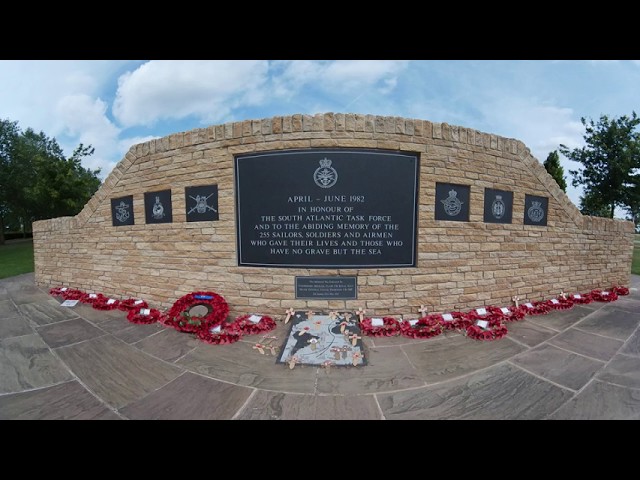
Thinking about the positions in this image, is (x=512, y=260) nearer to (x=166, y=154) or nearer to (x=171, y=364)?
(x=171, y=364)

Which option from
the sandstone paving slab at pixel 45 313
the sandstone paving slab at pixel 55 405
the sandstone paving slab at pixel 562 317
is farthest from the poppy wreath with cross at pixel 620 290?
the sandstone paving slab at pixel 45 313

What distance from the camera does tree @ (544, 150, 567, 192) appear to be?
42.0 feet

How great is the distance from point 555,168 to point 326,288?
16.2 meters

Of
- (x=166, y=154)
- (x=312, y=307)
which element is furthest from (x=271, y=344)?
(x=166, y=154)

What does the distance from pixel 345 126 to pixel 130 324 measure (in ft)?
16.2

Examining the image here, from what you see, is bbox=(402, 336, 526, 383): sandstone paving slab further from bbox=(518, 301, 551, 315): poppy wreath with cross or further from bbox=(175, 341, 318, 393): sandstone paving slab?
bbox=(518, 301, 551, 315): poppy wreath with cross

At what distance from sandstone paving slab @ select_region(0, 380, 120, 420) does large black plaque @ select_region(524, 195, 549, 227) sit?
6.84m

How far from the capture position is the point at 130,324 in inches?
160

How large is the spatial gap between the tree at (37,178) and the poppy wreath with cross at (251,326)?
1886cm

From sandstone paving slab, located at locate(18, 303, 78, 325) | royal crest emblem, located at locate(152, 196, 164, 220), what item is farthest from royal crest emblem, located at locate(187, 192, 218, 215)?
sandstone paving slab, located at locate(18, 303, 78, 325)

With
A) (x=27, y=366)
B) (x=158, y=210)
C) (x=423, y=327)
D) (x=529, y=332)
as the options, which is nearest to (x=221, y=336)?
(x=27, y=366)

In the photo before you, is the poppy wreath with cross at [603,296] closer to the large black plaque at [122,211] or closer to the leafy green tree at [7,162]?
the large black plaque at [122,211]

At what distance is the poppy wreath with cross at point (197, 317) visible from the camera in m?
3.75

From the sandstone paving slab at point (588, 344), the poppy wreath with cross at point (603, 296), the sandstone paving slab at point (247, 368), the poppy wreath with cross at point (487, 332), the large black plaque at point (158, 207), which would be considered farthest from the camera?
the poppy wreath with cross at point (603, 296)
